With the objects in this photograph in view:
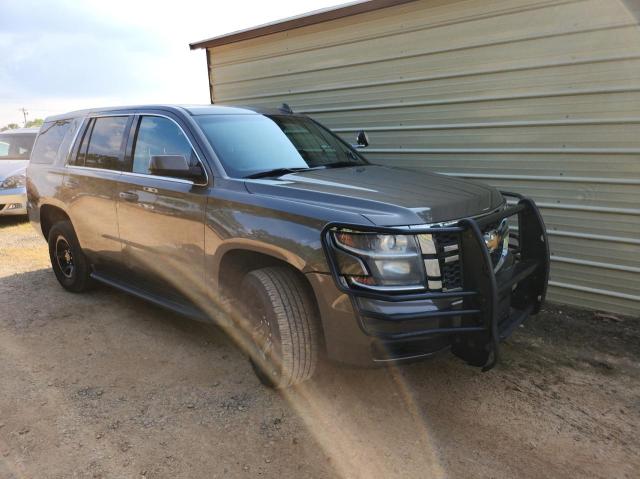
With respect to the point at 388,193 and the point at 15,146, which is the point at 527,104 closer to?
the point at 388,193

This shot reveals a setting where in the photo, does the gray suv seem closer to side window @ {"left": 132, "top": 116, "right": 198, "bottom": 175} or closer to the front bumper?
side window @ {"left": 132, "top": 116, "right": 198, "bottom": 175}

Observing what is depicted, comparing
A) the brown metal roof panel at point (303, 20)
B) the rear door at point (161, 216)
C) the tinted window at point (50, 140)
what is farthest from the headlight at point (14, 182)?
the rear door at point (161, 216)

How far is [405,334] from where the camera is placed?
7.93 ft

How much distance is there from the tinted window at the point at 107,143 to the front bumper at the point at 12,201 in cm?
479

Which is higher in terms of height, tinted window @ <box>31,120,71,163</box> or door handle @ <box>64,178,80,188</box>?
tinted window @ <box>31,120,71,163</box>

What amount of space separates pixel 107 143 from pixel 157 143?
0.80m

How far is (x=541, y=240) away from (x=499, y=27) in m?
2.49

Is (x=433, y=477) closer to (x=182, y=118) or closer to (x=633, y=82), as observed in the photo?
(x=182, y=118)

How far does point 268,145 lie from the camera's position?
3566mm

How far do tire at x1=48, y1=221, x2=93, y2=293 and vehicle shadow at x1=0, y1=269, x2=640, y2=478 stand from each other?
2.83 feet

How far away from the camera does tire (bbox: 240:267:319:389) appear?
2.74 metres

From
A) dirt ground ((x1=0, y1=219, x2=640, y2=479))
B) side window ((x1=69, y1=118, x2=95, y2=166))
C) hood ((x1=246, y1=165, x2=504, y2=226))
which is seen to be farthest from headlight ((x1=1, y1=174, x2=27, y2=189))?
hood ((x1=246, y1=165, x2=504, y2=226))

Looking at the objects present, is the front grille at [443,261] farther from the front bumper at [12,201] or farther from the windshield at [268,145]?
the front bumper at [12,201]

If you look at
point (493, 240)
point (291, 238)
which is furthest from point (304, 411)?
point (493, 240)
